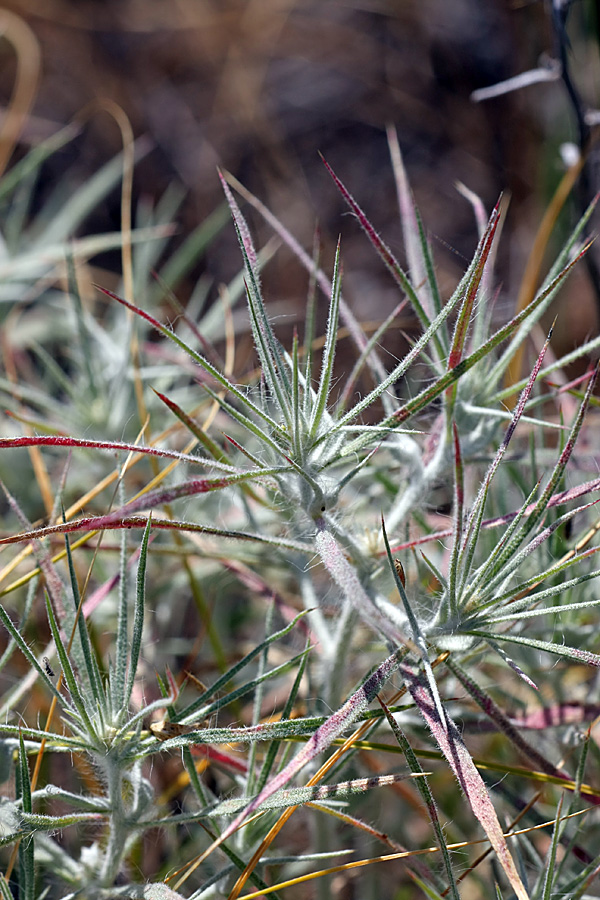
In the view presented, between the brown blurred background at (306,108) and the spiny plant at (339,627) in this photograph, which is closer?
the spiny plant at (339,627)

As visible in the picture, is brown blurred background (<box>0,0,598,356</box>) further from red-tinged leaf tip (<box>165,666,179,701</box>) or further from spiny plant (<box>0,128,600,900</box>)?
red-tinged leaf tip (<box>165,666,179,701</box>)

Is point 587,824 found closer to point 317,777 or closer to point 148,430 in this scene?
point 317,777

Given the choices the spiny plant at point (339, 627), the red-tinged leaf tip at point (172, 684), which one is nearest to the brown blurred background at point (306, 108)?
the spiny plant at point (339, 627)

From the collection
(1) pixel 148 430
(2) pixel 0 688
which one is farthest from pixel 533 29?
(2) pixel 0 688

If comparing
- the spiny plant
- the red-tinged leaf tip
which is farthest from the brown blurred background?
the red-tinged leaf tip

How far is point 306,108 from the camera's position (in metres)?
2.07

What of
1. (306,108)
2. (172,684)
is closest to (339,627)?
(172,684)

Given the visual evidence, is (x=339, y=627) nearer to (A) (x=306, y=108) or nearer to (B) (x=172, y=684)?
(B) (x=172, y=684)

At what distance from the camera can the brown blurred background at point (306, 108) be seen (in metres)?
1.86

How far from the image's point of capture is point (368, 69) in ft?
6.75

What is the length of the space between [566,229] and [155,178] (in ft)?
3.83

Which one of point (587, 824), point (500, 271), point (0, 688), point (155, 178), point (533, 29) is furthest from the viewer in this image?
point (155, 178)

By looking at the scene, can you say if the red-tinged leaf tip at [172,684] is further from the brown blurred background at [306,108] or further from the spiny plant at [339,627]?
the brown blurred background at [306,108]

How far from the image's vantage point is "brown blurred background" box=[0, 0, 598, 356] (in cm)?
186
